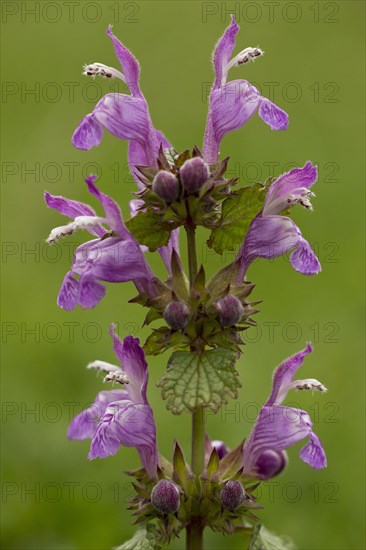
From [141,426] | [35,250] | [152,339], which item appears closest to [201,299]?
[152,339]

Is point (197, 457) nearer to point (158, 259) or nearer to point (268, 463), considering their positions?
point (268, 463)

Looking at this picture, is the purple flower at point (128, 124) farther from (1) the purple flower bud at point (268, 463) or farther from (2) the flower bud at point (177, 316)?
(1) the purple flower bud at point (268, 463)

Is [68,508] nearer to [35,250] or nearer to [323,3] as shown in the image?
[35,250]

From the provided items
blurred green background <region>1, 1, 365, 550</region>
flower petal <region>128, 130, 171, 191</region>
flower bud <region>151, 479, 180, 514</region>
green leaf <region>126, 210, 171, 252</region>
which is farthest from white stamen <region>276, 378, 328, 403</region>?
blurred green background <region>1, 1, 365, 550</region>

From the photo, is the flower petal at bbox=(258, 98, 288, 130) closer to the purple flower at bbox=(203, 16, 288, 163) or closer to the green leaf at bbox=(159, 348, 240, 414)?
the purple flower at bbox=(203, 16, 288, 163)

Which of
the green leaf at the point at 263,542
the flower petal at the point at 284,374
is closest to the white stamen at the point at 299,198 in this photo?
the flower petal at the point at 284,374

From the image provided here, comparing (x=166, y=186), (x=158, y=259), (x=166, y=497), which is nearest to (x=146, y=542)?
(x=166, y=497)
